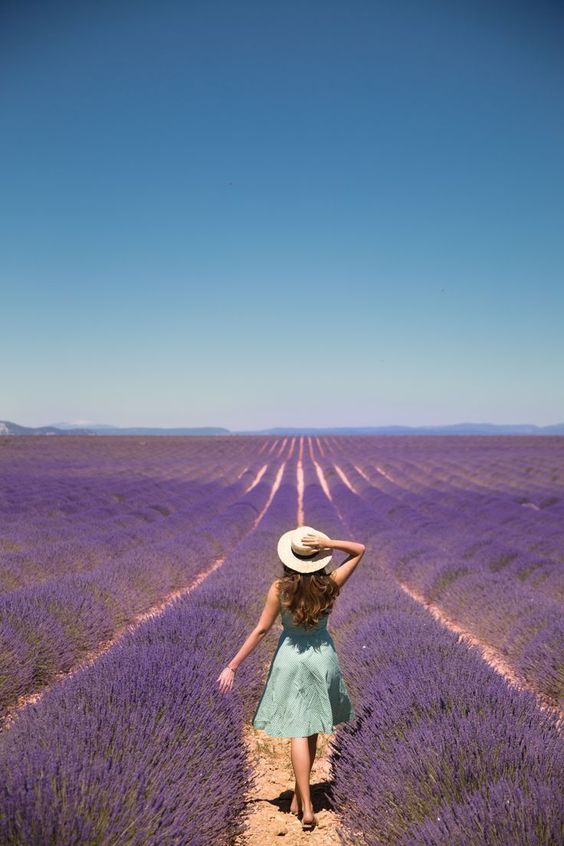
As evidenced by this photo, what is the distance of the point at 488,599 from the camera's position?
18.7ft

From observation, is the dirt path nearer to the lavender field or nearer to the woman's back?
Result: the lavender field

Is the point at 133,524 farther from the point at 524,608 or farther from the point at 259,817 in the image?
the point at 259,817

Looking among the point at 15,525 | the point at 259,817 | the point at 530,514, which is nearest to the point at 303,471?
the point at 530,514

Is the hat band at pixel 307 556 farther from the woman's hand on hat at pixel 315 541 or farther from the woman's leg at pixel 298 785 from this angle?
the woman's leg at pixel 298 785

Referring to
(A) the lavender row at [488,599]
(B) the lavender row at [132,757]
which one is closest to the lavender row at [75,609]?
(B) the lavender row at [132,757]

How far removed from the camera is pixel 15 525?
9164mm

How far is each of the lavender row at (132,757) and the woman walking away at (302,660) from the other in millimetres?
231

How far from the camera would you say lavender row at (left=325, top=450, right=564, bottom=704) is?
164 inches

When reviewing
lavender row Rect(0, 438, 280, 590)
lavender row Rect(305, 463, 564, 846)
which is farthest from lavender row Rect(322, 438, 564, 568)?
lavender row Rect(0, 438, 280, 590)

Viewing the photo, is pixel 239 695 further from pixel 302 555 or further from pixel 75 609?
pixel 75 609

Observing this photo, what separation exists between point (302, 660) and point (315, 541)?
1.74ft

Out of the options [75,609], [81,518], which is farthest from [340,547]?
[81,518]

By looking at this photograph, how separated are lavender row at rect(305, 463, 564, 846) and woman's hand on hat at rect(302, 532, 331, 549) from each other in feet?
2.40

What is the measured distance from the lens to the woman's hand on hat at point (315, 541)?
219cm
